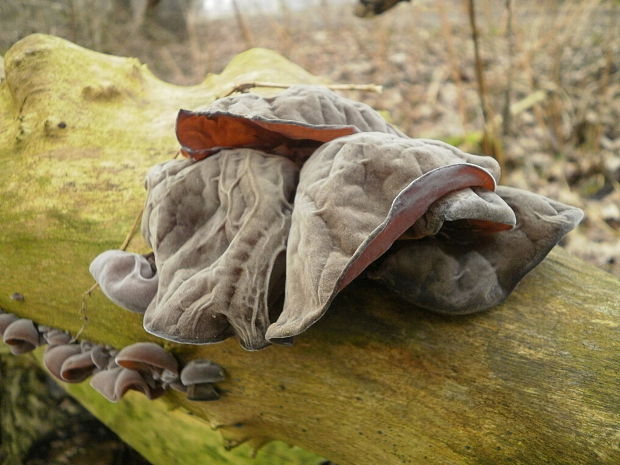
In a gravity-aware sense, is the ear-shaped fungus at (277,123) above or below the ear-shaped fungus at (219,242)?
above

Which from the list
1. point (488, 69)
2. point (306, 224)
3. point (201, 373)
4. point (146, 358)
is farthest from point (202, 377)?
point (488, 69)

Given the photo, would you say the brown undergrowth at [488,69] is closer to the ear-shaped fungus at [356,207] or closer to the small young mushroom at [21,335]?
the ear-shaped fungus at [356,207]

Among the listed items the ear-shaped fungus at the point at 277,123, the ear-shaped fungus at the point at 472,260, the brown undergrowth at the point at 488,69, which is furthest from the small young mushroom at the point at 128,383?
the brown undergrowth at the point at 488,69

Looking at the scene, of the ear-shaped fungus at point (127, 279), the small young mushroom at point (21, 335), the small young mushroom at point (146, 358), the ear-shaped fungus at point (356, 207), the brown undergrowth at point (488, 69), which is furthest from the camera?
the brown undergrowth at point (488, 69)

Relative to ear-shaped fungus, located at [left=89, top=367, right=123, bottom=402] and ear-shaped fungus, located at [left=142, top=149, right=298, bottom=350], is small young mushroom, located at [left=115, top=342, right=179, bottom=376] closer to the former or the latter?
ear-shaped fungus, located at [left=89, top=367, right=123, bottom=402]

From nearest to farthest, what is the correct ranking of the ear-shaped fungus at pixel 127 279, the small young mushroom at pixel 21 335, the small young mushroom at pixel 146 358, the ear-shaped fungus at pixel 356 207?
the ear-shaped fungus at pixel 356 207, the ear-shaped fungus at pixel 127 279, the small young mushroom at pixel 146 358, the small young mushroom at pixel 21 335

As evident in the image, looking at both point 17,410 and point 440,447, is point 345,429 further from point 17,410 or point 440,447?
point 17,410

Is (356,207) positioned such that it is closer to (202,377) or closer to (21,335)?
(202,377)

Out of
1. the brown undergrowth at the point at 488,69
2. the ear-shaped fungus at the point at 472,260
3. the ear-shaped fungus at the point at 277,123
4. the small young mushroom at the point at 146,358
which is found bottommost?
the brown undergrowth at the point at 488,69
